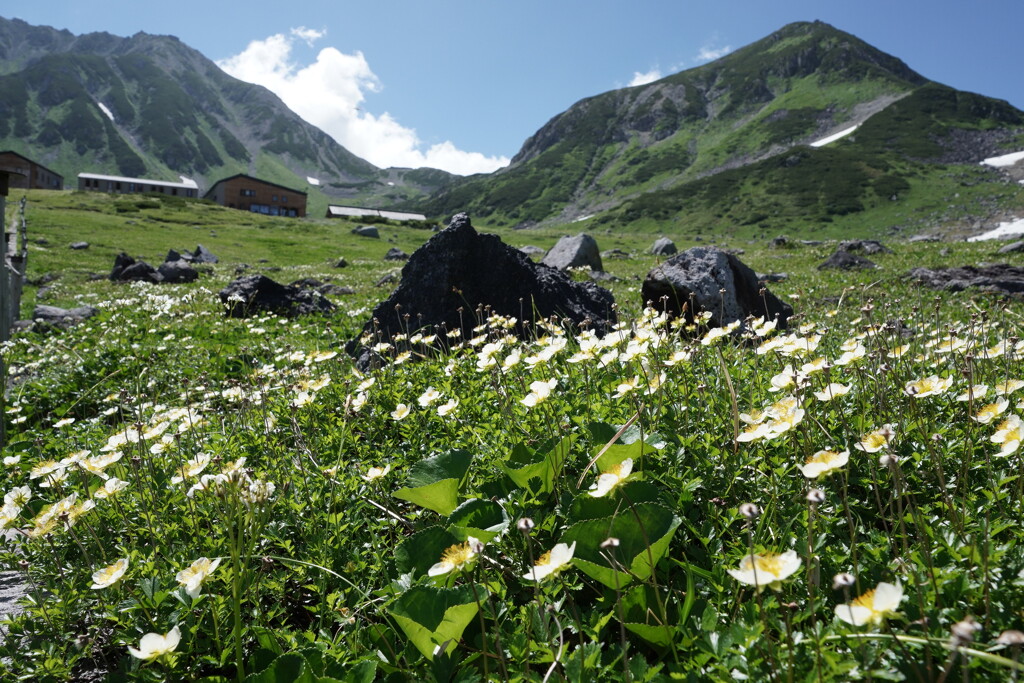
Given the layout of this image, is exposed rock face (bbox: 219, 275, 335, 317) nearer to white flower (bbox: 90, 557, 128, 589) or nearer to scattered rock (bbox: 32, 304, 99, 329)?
scattered rock (bbox: 32, 304, 99, 329)

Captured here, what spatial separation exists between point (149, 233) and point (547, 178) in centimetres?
14916

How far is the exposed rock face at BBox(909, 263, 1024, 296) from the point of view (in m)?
11.6

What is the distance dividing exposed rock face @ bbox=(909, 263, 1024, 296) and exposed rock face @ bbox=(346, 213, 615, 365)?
8464 millimetres

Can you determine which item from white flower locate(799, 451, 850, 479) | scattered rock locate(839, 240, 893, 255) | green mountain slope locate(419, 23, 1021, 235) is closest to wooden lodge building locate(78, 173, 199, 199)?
green mountain slope locate(419, 23, 1021, 235)

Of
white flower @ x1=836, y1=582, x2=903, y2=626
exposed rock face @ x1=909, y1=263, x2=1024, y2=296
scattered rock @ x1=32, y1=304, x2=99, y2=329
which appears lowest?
scattered rock @ x1=32, y1=304, x2=99, y2=329

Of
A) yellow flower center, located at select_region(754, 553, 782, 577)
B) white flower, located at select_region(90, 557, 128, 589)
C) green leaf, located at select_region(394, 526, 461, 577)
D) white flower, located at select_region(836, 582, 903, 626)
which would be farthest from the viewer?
green leaf, located at select_region(394, 526, 461, 577)

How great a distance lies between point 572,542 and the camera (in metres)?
1.92

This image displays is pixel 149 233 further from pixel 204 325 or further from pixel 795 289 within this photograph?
pixel 795 289

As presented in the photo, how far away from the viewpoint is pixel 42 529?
208cm

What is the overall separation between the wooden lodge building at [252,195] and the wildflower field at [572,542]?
11974 cm

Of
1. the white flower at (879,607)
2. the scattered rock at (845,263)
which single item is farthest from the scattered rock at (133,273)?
the scattered rock at (845,263)

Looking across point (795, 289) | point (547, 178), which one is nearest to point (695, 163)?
point (547, 178)

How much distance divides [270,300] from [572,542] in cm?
1230

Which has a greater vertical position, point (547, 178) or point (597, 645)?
point (547, 178)
